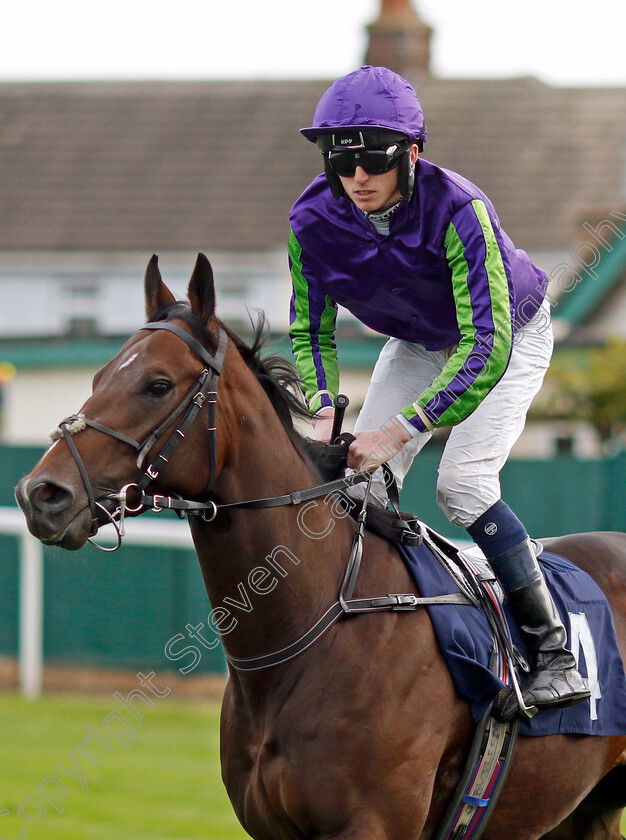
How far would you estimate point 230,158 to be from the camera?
27.6m

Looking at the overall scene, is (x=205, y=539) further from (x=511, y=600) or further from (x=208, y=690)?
(x=208, y=690)

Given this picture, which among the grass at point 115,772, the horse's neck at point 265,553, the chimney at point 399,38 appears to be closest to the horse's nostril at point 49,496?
the horse's neck at point 265,553

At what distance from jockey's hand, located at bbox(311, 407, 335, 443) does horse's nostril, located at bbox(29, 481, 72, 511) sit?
93cm

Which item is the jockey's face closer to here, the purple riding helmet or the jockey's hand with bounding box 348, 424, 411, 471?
the purple riding helmet

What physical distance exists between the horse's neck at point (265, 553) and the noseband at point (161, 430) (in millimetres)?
148

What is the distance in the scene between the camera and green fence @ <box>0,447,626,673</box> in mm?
7855

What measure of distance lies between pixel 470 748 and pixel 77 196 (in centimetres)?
2595

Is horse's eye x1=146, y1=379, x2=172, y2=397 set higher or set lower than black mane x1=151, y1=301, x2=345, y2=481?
higher

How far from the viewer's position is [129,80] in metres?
31.1

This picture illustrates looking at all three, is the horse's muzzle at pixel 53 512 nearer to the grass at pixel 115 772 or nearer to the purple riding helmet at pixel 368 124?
the purple riding helmet at pixel 368 124

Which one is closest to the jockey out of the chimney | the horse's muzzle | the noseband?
the noseband

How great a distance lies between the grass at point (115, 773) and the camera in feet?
16.7

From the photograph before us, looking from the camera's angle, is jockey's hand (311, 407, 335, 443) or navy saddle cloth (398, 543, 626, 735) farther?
jockey's hand (311, 407, 335, 443)

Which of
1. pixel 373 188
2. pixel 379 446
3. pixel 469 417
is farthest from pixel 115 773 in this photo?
pixel 373 188
